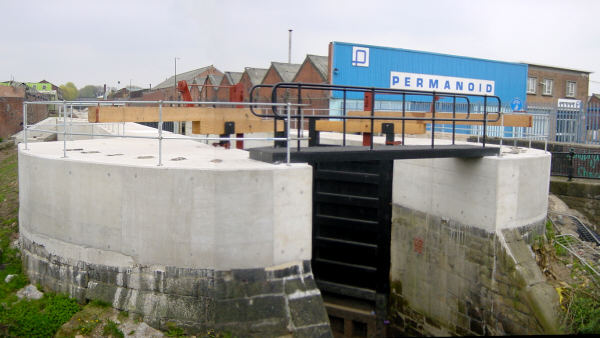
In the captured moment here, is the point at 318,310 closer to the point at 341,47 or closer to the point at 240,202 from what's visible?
the point at 240,202

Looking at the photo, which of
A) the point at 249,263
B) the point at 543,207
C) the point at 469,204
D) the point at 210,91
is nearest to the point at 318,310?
the point at 249,263

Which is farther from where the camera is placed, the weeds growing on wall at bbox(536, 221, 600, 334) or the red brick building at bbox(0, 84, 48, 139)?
the red brick building at bbox(0, 84, 48, 139)

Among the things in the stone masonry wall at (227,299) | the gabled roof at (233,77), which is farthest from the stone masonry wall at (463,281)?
the gabled roof at (233,77)

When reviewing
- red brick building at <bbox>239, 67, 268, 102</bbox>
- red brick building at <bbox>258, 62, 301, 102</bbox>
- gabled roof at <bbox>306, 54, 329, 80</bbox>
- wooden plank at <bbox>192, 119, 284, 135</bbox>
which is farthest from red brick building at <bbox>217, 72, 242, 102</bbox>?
wooden plank at <bbox>192, 119, 284, 135</bbox>

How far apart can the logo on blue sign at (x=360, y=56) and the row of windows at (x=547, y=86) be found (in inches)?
562

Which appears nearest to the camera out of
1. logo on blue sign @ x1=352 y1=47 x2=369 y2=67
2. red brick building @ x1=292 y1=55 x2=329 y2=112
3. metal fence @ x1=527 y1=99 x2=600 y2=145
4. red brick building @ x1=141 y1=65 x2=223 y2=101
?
metal fence @ x1=527 y1=99 x2=600 y2=145

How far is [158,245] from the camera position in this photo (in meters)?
6.12

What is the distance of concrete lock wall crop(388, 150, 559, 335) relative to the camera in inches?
316

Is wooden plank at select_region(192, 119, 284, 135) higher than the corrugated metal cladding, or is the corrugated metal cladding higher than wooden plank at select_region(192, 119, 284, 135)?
the corrugated metal cladding

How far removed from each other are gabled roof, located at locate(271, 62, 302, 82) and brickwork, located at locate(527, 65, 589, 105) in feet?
48.8

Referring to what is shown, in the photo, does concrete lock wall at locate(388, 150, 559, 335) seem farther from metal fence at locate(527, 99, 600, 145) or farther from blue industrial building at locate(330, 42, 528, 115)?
metal fence at locate(527, 99, 600, 145)

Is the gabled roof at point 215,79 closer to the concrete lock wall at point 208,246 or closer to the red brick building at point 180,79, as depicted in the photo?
the red brick building at point 180,79

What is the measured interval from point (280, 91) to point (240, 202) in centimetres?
2006

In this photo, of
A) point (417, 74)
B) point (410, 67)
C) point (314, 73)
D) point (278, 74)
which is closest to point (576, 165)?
point (410, 67)
